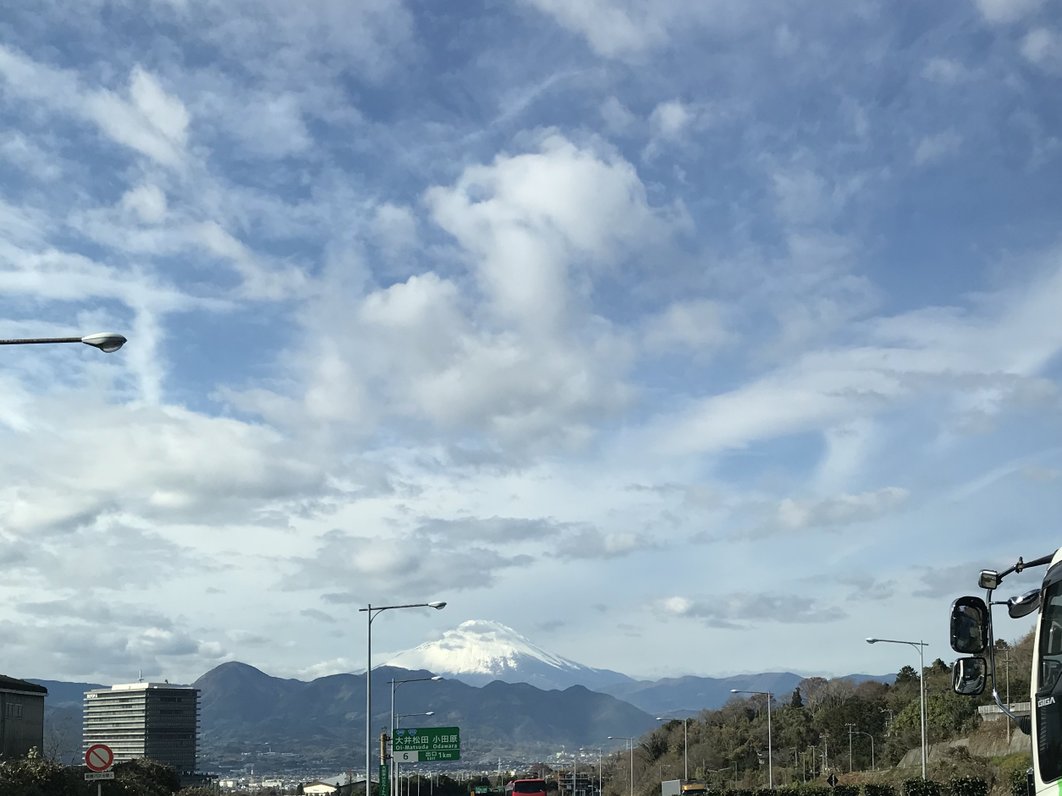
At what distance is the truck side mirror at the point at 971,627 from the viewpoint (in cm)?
1191

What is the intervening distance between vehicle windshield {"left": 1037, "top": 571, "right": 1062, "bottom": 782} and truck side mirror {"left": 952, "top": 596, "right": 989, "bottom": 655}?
0.56m

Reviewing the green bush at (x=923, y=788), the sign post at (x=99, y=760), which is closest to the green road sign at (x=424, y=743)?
the green bush at (x=923, y=788)

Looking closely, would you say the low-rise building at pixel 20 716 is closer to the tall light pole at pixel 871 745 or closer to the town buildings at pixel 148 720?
the tall light pole at pixel 871 745

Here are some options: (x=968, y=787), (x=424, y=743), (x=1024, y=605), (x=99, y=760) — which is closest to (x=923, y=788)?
(x=968, y=787)

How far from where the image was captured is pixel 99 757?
92.2ft

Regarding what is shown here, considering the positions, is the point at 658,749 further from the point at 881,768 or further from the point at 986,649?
the point at 986,649

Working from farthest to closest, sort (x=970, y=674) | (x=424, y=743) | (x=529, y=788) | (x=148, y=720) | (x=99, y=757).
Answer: (x=148, y=720)
(x=424, y=743)
(x=529, y=788)
(x=99, y=757)
(x=970, y=674)

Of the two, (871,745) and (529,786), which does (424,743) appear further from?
(871,745)

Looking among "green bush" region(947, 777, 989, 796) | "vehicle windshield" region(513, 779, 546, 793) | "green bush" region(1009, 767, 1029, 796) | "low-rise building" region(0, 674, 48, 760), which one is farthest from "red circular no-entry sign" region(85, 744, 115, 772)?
"vehicle windshield" region(513, 779, 546, 793)

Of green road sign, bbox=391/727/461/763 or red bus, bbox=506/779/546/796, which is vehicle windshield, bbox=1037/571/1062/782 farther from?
green road sign, bbox=391/727/461/763

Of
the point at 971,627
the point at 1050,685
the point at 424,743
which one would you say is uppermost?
the point at 971,627

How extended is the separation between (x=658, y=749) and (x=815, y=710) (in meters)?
24.6

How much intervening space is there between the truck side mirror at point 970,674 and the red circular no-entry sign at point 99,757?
21605 mm

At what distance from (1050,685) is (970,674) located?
84 centimetres
